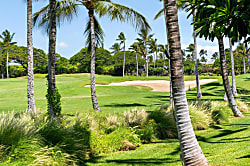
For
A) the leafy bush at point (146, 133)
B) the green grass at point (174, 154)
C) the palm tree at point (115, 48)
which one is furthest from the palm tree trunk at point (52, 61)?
the palm tree at point (115, 48)

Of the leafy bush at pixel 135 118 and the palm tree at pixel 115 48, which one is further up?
the palm tree at pixel 115 48

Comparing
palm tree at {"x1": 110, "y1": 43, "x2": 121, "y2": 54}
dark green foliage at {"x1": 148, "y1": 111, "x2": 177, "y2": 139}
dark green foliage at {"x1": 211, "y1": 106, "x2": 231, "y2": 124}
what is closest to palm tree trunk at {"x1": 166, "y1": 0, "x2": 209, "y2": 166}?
dark green foliage at {"x1": 148, "y1": 111, "x2": 177, "y2": 139}

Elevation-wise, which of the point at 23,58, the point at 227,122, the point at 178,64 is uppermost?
the point at 23,58

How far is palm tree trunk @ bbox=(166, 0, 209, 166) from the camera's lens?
4.07 m

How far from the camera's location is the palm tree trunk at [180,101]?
13.4 feet

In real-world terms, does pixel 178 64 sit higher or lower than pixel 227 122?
higher

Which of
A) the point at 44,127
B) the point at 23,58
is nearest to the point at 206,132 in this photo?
the point at 44,127

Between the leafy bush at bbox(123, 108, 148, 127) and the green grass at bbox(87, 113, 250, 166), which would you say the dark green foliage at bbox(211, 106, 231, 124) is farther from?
the leafy bush at bbox(123, 108, 148, 127)

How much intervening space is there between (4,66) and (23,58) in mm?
6007

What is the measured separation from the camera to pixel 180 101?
13.5 ft

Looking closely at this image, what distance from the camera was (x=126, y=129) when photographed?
7.67 metres

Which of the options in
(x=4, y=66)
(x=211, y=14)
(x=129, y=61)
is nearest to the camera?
(x=211, y=14)

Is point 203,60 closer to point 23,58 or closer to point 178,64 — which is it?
point 23,58

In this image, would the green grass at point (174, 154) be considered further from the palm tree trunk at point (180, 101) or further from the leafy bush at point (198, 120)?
the leafy bush at point (198, 120)
